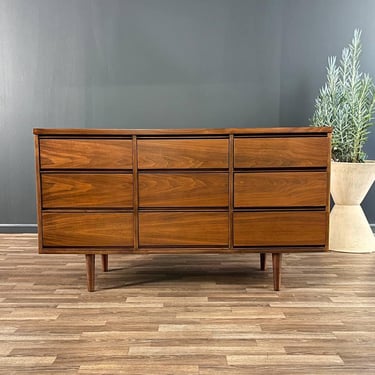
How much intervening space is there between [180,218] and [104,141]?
18.5 inches

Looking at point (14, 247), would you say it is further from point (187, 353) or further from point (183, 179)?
point (187, 353)

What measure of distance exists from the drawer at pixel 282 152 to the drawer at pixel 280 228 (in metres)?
0.22

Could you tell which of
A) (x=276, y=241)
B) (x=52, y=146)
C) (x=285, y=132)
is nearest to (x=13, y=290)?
(x=52, y=146)

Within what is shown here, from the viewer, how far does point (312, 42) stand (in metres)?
2.97

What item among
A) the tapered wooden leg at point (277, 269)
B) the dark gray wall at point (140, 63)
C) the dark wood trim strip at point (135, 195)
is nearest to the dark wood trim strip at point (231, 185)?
the tapered wooden leg at point (277, 269)

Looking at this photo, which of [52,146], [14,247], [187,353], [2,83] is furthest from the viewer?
[2,83]

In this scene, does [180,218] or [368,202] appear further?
[368,202]

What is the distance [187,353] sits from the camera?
1.32 metres

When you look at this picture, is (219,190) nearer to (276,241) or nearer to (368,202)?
(276,241)

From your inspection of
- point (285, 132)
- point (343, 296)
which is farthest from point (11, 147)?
point (343, 296)

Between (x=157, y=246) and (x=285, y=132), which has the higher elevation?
(x=285, y=132)

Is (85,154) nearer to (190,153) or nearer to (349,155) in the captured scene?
(190,153)

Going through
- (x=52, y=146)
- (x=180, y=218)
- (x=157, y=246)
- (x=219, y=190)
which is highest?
(x=52, y=146)

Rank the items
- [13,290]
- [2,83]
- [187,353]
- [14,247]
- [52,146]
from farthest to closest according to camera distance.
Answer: [2,83] → [14,247] → [13,290] → [52,146] → [187,353]
